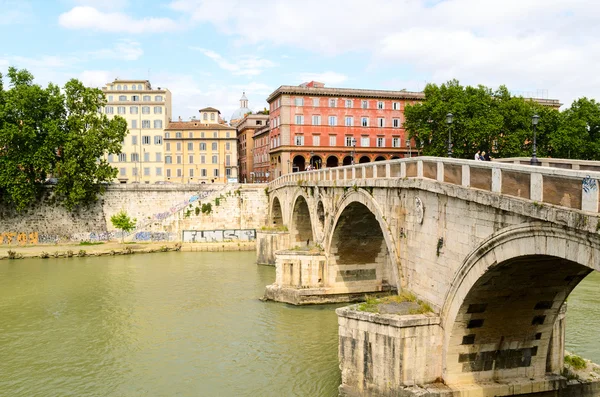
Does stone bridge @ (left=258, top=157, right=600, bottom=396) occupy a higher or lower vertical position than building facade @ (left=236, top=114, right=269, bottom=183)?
lower

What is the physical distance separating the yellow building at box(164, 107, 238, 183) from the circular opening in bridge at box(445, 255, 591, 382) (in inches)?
2165

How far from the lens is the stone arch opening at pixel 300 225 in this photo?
34656mm

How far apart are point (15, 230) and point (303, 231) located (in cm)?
2757

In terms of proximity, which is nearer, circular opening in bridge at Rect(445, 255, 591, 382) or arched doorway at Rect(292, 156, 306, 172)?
circular opening in bridge at Rect(445, 255, 591, 382)

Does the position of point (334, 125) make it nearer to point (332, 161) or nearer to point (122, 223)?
point (332, 161)

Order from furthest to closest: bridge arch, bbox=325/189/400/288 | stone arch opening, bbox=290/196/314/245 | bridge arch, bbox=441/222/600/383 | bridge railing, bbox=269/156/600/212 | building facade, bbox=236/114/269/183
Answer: building facade, bbox=236/114/269/183, stone arch opening, bbox=290/196/314/245, bridge arch, bbox=325/189/400/288, bridge arch, bbox=441/222/600/383, bridge railing, bbox=269/156/600/212

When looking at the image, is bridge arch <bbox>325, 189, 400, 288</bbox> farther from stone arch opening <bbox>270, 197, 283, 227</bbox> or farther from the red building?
the red building

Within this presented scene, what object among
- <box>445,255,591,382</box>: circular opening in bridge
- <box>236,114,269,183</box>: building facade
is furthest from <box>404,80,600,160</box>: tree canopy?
<box>236,114,269,183</box>: building facade

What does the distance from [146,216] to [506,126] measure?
3369 centimetres

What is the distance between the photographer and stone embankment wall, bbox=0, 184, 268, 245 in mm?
46062

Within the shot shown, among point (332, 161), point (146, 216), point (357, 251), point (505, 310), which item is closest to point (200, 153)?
point (332, 161)

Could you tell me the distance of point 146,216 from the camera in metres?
49.7

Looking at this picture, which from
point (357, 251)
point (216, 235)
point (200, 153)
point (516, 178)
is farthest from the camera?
point (200, 153)

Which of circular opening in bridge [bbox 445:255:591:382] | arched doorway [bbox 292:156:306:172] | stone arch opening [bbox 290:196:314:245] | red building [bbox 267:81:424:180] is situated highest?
red building [bbox 267:81:424:180]
